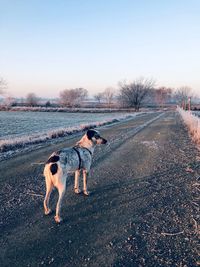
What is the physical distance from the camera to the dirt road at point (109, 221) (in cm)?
379

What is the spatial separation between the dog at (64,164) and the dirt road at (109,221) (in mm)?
356

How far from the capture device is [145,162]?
31.6 feet

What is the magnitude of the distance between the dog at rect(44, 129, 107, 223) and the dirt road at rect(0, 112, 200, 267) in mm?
356

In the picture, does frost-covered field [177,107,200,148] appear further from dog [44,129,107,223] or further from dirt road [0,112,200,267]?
dog [44,129,107,223]

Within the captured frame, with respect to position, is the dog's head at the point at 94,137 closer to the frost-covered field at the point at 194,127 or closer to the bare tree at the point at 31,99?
the frost-covered field at the point at 194,127

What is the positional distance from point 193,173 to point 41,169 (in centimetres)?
492

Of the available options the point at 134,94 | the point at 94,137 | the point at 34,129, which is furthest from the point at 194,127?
the point at 134,94

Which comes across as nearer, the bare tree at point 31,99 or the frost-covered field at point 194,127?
the frost-covered field at point 194,127

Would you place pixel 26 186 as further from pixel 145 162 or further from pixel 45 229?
pixel 145 162

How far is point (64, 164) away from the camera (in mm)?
5211

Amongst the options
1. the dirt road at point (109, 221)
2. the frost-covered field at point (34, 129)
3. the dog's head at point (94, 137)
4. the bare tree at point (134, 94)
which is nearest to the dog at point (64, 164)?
the dog's head at point (94, 137)

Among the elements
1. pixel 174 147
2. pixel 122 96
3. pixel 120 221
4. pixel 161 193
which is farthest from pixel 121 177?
pixel 122 96

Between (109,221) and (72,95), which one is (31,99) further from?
(109,221)

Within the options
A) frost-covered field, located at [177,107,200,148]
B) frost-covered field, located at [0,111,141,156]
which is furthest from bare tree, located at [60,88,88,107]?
frost-covered field, located at [177,107,200,148]
